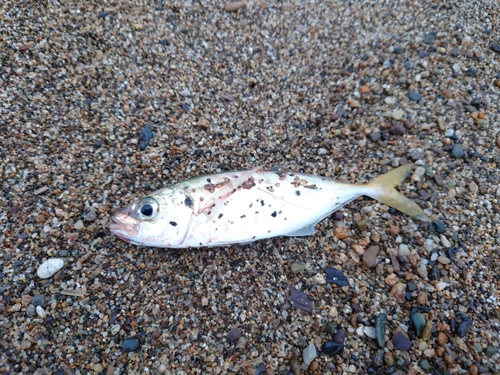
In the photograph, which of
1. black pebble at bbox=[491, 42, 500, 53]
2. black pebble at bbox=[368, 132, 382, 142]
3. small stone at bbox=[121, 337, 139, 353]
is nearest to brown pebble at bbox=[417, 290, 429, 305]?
black pebble at bbox=[368, 132, 382, 142]

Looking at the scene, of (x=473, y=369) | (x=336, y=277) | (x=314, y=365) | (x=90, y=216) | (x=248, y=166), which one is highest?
(x=248, y=166)

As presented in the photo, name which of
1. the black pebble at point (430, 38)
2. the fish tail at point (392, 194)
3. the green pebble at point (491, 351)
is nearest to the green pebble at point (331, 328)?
the green pebble at point (491, 351)

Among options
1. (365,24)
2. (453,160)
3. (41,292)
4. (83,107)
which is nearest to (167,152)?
(83,107)

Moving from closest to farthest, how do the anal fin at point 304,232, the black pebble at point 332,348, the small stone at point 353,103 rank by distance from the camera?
the black pebble at point 332,348 → the anal fin at point 304,232 → the small stone at point 353,103

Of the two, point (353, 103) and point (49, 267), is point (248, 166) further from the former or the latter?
point (49, 267)

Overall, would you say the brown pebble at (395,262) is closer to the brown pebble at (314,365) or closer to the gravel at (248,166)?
the gravel at (248,166)

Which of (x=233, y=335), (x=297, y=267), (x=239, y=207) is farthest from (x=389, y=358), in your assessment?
(x=239, y=207)

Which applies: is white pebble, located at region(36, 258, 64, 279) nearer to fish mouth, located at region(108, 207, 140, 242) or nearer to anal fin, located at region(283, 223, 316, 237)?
fish mouth, located at region(108, 207, 140, 242)
